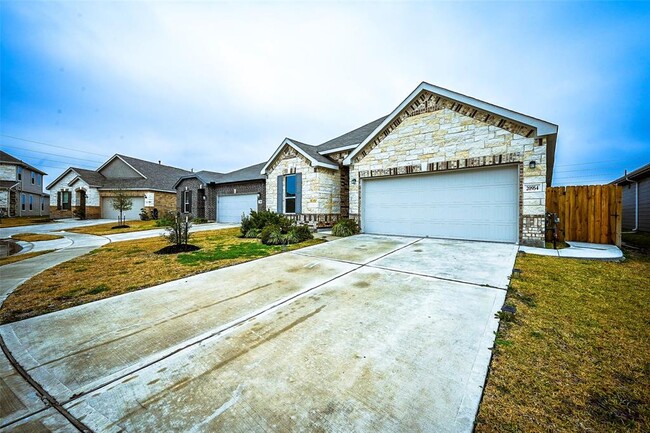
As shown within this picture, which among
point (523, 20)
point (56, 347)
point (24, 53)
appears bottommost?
point (56, 347)

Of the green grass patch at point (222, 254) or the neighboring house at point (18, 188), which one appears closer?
the green grass patch at point (222, 254)

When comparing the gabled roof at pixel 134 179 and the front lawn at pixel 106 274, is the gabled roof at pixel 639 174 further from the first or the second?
the gabled roof at pixel 134 179

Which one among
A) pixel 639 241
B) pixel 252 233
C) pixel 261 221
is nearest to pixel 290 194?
pixel 261 221

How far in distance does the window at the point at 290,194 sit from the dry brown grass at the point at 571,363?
1115cm

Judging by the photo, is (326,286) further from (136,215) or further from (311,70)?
(136,215)

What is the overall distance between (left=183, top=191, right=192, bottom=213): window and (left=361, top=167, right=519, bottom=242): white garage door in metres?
16.9

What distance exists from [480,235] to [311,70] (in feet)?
48.8

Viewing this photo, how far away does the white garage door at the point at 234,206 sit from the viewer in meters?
18.1

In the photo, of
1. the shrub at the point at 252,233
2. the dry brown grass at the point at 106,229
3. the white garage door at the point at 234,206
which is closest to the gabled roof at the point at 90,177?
the dry brown grass at the point at 106,229

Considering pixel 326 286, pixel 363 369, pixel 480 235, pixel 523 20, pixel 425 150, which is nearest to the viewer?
pixel 363 369

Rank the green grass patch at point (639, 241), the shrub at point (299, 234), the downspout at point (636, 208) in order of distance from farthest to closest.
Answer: the downspout at point (636, 208)
the shrub at point (299, 234)
the green grass patch at point (639, 241)

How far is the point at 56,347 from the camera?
8.39 ft

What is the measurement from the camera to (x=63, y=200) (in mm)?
25344

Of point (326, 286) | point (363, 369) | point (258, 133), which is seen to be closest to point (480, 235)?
point (326, 286)
